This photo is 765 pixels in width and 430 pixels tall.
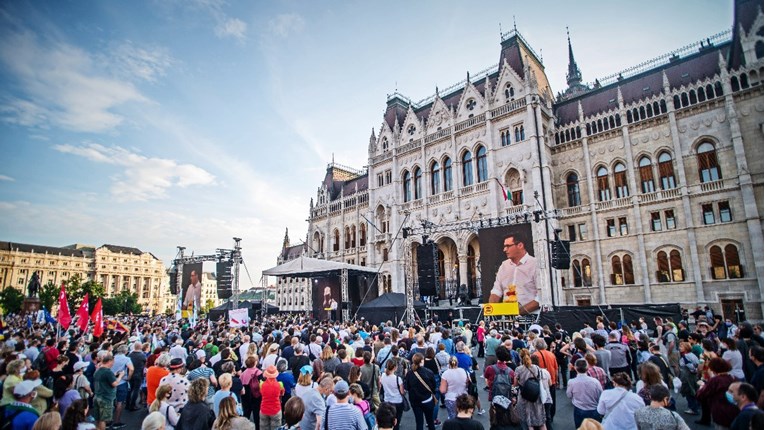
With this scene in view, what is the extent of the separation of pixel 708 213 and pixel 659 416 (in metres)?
24.9

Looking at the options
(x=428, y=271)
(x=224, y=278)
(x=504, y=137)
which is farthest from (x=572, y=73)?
(x=224, y=278)

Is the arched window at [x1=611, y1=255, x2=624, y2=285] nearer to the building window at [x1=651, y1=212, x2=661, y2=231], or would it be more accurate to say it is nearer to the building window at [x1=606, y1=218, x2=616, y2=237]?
the building window at [x1=606, y1=218, x2=616, y2=237]

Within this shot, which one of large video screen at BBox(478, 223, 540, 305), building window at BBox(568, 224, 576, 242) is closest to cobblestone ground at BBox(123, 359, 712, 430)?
large video screen at BBox(478, 223, 540, 305)

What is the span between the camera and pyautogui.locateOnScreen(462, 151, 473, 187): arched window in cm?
3133

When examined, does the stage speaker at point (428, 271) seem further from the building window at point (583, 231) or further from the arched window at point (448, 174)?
the building window at point (583, 231)

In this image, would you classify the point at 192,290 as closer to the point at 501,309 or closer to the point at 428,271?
the point at 428,271

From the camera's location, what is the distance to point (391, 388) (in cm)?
668

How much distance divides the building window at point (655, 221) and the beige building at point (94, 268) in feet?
336

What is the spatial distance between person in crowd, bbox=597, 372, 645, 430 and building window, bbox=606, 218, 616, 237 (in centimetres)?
2442

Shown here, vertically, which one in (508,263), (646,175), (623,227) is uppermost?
(646,175)

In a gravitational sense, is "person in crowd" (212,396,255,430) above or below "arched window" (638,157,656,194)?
below

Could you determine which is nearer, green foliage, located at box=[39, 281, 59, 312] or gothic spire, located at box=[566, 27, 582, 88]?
gothic spire, located at box=[566, 27, 582, 88]

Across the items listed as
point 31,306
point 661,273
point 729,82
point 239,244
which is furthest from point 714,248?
point 31,306

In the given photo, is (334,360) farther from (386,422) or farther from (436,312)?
(436,312)
